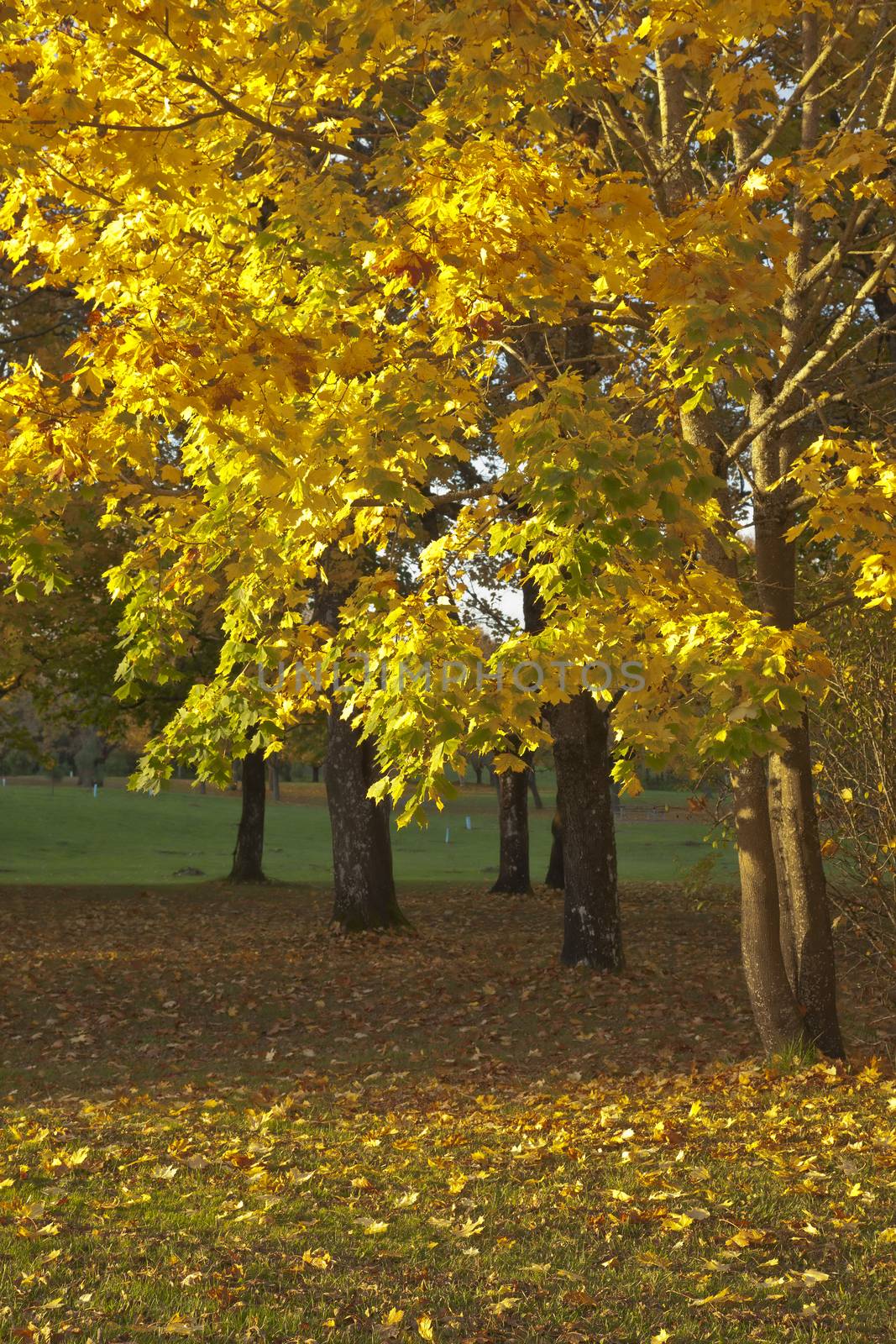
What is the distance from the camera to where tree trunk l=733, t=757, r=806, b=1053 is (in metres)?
8.70

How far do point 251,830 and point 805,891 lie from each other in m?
18.0

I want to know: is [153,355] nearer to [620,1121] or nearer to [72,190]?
[72,190]

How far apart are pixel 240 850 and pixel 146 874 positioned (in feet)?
26.5

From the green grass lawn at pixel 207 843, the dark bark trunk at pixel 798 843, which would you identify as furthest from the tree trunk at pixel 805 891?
the green grass lawn at pixel 207 843

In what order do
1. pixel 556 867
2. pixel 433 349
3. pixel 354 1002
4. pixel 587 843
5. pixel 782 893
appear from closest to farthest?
pixel 433 349 < pixel 782 893 < pixel 354 1002 < pixel 587 843 < pixel 556 867

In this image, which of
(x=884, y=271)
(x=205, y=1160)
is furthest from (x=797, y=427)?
(x=205, y=1160)

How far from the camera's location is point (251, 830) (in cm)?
2556

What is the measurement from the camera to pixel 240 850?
83.9ft

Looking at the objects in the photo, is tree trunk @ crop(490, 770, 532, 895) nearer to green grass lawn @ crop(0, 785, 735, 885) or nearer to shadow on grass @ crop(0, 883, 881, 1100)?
shadow on grass @ crop(0, 883, 881, 1100)

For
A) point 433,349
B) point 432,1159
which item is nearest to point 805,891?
point 432,1159

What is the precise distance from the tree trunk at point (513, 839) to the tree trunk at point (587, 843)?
812 cm

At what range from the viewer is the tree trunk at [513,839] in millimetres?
21828

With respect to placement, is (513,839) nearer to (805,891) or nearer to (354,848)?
(354,848)

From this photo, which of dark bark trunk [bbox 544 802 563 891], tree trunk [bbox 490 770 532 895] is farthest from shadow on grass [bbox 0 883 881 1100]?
dark bark trunk [bbox 544 802 563 891]
